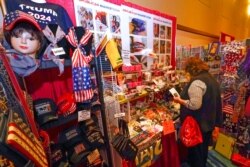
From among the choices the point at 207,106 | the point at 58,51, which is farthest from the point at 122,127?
the point at 207,106

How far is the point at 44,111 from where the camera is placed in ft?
3.17

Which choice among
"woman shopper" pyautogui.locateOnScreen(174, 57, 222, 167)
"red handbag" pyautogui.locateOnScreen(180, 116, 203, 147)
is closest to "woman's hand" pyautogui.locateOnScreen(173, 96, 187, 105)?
"woman shopper" pyautogui.locateOnScreen(174, 57, 222, 167)

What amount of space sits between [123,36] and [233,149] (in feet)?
7.42

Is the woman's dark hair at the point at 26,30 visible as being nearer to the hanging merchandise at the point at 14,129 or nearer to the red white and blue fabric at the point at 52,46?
the red white and blue fabric at the point at 52,46

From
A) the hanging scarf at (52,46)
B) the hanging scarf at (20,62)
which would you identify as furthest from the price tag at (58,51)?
the hanging scarf at (20,62)

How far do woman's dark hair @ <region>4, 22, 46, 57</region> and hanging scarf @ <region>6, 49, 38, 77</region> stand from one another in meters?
0.07

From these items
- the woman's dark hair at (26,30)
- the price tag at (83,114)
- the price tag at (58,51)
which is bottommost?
the price tag at (83,114)

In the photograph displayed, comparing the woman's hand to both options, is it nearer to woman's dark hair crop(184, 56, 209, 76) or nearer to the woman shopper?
the woman shopper

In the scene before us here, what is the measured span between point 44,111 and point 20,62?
0.92 feet

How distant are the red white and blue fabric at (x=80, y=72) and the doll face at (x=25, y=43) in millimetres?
214

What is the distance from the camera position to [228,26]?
6074 mm

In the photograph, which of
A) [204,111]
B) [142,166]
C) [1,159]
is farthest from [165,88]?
[1,159]

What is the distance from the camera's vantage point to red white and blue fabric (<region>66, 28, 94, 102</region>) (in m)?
1.06

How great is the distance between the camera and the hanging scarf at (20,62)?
842 mm
